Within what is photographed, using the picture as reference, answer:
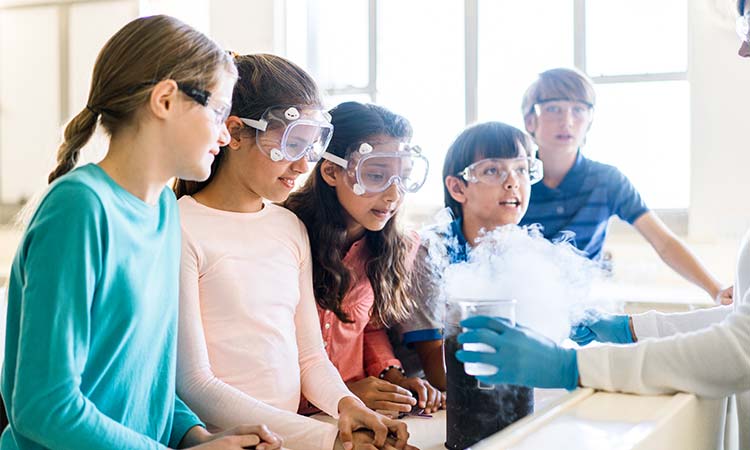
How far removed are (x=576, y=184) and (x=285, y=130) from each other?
1.63 meters

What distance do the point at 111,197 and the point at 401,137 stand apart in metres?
0.93

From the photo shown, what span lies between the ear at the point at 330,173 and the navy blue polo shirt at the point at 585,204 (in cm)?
106

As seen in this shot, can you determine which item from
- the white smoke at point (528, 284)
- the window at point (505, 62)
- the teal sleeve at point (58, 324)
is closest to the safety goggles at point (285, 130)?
the white smoke at point (528, 284)

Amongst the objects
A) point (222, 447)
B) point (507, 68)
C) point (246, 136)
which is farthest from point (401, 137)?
point (507, 68)

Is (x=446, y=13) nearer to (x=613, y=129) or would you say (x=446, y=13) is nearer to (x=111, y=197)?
(x=613, y=129)

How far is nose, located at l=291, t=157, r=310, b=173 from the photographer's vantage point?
1711mm

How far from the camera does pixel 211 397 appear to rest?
56.8 inches

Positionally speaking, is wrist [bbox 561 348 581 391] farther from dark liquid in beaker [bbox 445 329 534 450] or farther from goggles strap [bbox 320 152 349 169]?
goggles strap [bbox 320 152 349 169]

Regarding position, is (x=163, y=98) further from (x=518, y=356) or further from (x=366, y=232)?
(x=366, y=232)

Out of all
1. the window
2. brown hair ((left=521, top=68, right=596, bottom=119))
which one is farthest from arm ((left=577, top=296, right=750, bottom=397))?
the window

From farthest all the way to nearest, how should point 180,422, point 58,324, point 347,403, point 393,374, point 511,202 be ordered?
1. point 511,202
2. point 393,374
3. point 347,403
4. point 180,422
5. point 58,324

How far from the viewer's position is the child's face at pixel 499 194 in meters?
2.31

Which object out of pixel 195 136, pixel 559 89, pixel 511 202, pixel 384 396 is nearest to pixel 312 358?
pixel 384 396

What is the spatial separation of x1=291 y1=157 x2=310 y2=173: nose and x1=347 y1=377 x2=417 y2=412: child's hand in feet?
1.62
